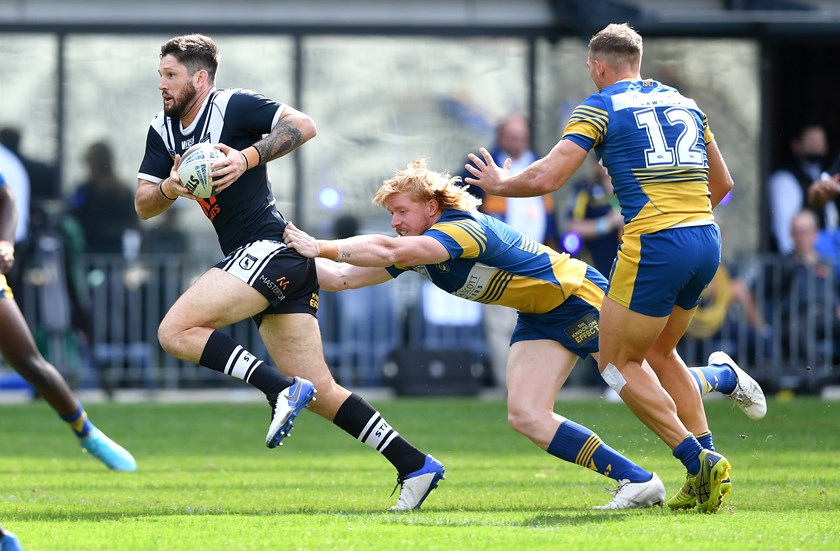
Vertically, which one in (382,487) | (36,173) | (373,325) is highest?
(36,173)

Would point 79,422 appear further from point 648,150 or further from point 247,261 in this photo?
point 648,150

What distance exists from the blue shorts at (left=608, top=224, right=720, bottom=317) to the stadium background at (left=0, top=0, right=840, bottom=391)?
32.4 ft

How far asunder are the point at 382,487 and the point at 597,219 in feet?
21.2

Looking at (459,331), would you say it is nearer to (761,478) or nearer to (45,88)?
(45,88)

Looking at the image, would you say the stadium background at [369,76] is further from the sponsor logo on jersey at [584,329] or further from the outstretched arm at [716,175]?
the sponsor logo on jersey at [584,329]

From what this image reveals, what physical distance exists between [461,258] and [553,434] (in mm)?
1001

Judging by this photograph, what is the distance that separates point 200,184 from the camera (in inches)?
280

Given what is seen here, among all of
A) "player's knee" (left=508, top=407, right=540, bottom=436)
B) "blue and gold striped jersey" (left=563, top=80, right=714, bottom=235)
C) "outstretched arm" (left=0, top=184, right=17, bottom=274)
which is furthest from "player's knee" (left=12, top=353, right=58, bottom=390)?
"blue and gold striped jersey" (left=563, top=80, right=714, bottom=235)

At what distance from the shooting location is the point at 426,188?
725 centimetres

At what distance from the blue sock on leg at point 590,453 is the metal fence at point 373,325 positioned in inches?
315

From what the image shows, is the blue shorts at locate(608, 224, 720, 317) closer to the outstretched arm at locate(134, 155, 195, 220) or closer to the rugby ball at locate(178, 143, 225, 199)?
the rugby ball at locate(178, 143, 225, 199)

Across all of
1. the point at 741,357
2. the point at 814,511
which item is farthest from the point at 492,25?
the point at 814,511

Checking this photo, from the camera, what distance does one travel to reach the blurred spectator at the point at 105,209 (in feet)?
55.1

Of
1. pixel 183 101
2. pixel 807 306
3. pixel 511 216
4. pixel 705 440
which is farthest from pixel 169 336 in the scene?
pixel 807 306
